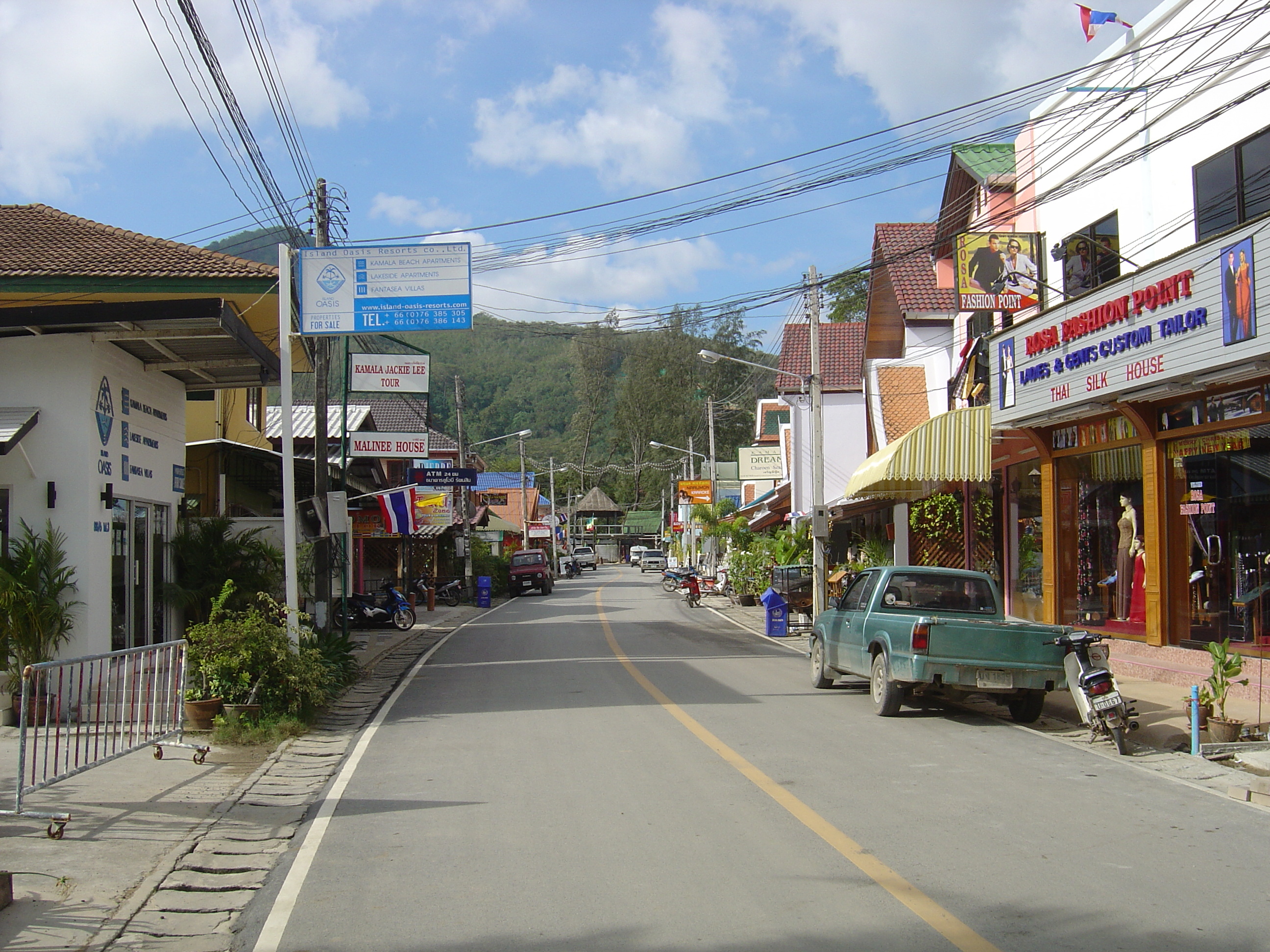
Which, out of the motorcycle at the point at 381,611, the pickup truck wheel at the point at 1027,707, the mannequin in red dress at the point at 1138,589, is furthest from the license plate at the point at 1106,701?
the motorcycle at the point at 381,611

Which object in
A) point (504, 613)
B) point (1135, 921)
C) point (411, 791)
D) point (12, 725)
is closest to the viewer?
point (1135, 921)

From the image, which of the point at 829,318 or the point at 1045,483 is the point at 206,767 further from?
the point at 829,318

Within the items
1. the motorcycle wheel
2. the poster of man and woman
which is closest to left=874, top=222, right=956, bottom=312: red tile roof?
the poster of man and woman

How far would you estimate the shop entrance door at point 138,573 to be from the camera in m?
13.6

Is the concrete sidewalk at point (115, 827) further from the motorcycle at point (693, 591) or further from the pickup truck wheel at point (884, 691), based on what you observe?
the motorcycle at point (693, 591)

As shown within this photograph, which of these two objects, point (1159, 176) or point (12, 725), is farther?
point (1159, 176)

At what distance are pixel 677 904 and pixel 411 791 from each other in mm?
3638

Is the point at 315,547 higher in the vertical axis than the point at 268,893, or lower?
higher

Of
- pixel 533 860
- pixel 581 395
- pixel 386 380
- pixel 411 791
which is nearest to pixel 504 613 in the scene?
pixel 386 380

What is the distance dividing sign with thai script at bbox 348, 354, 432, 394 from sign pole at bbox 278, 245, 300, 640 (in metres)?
6.10

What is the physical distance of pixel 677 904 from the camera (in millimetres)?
5457

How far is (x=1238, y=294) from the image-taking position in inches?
469

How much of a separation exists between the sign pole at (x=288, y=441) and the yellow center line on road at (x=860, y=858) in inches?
208

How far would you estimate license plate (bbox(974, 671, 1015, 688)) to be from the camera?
11000 mm
